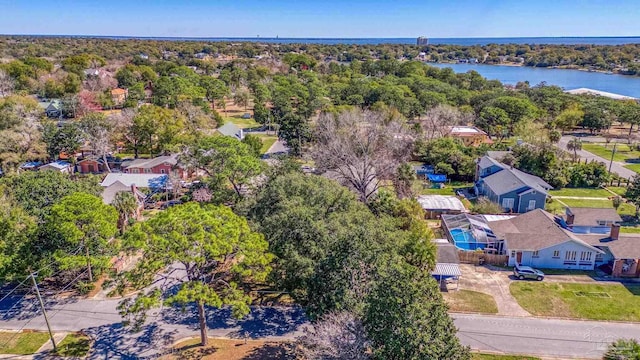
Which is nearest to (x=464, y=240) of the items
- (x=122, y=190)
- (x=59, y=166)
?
(x=122, y=190)

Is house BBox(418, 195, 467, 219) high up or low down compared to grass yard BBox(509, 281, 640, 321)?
up

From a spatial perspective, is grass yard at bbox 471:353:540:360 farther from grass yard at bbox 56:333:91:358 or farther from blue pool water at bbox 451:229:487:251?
grass yard at bbox 56:333:91:358

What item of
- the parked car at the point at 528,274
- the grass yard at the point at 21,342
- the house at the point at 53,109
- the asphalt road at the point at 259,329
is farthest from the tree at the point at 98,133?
the parked car at the point at 528,274

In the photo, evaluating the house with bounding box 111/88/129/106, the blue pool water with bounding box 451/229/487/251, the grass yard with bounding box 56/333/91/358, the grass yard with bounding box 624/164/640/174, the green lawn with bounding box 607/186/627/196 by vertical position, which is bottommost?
the grass yard with bounding box 56/333/91/358

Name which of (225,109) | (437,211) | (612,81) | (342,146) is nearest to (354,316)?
(437,211)

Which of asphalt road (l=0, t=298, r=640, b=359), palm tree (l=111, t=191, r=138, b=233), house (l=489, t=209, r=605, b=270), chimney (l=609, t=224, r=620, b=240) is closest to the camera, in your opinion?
asphalt road (l=0, t=298, r=640, b=359)

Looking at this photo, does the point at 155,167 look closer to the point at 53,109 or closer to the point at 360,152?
the point at 360,152

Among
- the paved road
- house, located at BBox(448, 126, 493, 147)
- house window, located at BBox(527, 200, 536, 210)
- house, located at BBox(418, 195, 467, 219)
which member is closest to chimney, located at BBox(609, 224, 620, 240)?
house window, located at BBox(527, 200, 536, 210)
